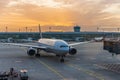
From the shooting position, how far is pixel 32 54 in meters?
56.8

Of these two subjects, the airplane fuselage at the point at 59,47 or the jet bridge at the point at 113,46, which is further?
the airplane fuselage at the point at 59,47

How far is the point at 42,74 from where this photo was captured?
36250 mm

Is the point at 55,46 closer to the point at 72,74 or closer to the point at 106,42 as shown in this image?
the point at 106,42

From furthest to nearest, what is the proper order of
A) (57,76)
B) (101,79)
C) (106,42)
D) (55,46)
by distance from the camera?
1. (55,46)
2. (106,42)
3. (57,76)
4. (101,79)

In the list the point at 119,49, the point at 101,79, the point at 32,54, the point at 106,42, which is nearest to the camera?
the point at 101,79

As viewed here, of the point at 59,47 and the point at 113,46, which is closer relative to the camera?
the point at 113,46

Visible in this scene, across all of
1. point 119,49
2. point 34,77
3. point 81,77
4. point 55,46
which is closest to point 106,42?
point 119,49

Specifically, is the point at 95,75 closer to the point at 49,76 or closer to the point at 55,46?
the point at 49,76

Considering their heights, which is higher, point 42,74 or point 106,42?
point 106,42

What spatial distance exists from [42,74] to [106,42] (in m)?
14.6

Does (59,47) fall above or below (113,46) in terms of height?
below

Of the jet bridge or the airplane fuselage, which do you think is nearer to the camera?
the jet bridge

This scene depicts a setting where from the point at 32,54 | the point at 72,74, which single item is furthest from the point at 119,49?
the point at 32,54

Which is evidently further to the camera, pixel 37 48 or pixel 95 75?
pixel 37 48
